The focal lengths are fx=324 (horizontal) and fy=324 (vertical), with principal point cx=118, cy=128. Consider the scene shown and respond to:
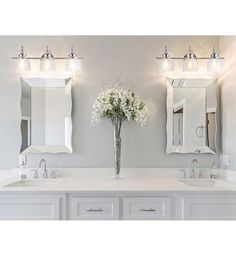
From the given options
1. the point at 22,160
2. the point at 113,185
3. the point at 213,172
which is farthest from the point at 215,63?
the point at 22,160

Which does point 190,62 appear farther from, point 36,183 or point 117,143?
point 36,183

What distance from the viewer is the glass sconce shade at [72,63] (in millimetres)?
2902

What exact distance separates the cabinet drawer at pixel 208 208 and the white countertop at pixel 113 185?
8cm

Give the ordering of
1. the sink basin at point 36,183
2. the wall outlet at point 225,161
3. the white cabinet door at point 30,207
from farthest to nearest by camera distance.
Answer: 1. the wall outlet at point 225,161
2. the sink basin at point 36,183
3. the white cabinet door at point 30,207

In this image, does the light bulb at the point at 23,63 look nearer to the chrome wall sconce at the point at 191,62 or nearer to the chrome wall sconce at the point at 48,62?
the chrome wall sconce at the point at 48,62

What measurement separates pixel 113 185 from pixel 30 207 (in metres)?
0.64

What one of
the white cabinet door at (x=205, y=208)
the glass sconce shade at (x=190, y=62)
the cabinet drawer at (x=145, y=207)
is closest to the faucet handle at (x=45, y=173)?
the cabinet drawer at (x=145, y=207)

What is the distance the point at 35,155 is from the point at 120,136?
0.81 meters
